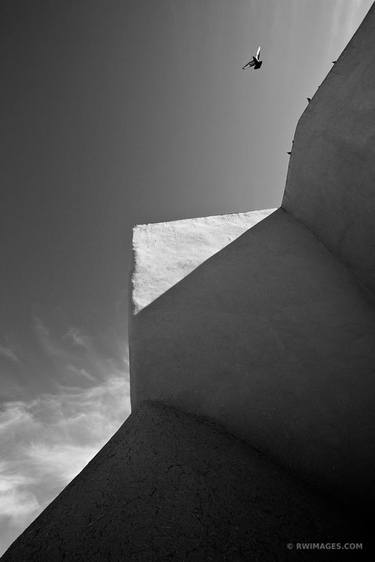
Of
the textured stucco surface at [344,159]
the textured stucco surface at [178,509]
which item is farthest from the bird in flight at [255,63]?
the textured stucco surface at [178,509]

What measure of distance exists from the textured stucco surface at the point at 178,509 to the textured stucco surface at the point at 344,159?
2.40 m

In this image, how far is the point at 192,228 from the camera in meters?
4.22

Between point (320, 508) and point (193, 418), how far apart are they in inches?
43.5

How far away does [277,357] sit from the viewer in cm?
276

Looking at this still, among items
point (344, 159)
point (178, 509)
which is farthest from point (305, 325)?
point (178, 509)

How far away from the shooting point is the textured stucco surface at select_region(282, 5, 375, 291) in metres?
2.82

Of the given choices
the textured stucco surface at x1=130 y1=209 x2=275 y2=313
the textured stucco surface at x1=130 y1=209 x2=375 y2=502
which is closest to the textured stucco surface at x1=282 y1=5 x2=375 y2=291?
the textured stucco surface at x1=130 y1=209 x2=375 y2=502

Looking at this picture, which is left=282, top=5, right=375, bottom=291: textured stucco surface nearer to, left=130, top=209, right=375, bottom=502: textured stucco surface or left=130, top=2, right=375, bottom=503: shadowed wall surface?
left=130, top=2, right=375, bottom=503: shadowed wall surface

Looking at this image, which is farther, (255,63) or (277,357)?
(255,63)

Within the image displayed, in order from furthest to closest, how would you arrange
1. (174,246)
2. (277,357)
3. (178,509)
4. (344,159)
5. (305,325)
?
(174,246)
(344,159)
(305,325)
(277,357)
(178,509)

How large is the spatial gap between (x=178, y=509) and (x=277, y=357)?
1579 mm

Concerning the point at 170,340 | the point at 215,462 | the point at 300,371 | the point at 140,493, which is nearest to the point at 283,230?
the point at 300,371

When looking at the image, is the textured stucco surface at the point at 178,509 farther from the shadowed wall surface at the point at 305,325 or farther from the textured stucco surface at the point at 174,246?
the textured stucco surface at the point at 174,246

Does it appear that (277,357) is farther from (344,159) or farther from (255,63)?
(255,63)
